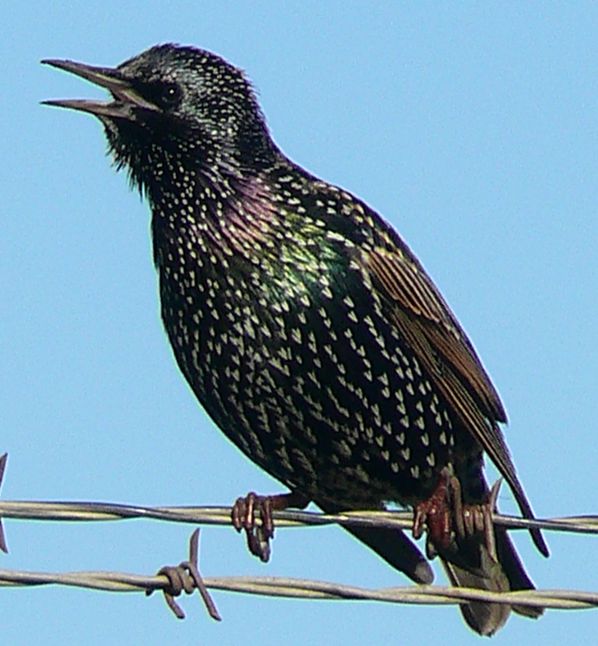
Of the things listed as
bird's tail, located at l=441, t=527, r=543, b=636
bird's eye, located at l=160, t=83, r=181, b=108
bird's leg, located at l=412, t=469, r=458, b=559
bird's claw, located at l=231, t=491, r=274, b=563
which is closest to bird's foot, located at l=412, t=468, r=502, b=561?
bird's leg, located at l=412, t=469, r=458, b=559

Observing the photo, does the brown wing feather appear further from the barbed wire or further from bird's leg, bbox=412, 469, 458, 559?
the barbed wire

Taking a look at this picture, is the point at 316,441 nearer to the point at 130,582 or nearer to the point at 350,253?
the point at 350,253

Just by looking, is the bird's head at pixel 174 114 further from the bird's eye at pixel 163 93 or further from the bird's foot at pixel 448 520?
the bird's foot at pixel 448 520

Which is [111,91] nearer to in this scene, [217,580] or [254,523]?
[254,523]

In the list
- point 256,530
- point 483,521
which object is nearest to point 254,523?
point 256,530

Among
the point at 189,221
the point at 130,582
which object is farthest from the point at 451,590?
the point at 189,221

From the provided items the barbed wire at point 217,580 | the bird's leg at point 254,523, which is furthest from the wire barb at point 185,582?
the bird's leg at point 254,523
